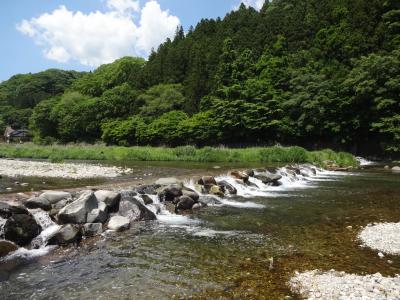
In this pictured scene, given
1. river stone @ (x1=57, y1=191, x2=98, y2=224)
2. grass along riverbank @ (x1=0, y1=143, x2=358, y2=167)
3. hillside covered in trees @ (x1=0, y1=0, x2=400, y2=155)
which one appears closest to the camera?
river stone @ (x1=57, y1=191, x2=98, y2=224)

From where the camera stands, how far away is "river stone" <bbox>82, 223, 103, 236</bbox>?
1153 centimetres

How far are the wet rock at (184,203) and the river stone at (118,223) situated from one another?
11.3ft

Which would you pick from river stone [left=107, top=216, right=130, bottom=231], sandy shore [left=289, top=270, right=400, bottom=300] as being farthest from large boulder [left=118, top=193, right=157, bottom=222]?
sandy shore [left=289, top=270, right=400, bottom=300]

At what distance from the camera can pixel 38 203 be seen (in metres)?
12.5

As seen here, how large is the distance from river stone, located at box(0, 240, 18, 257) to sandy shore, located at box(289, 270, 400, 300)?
7.02m

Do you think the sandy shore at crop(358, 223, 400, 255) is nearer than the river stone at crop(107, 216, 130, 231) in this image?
Yes

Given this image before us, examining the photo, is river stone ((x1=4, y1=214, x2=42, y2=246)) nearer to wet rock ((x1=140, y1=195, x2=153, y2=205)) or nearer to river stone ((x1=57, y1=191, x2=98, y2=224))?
river stone ((x1=57, y1=191, x2=98, y2=224))

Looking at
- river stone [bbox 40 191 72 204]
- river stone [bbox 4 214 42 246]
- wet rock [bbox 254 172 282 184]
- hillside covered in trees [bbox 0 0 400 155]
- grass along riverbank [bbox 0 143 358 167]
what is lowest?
river stone [bbox 4 214 42 246]

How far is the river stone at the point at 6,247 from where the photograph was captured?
9.65 m

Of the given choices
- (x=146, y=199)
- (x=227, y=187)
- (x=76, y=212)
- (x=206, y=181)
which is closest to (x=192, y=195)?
(x=146, y=199)

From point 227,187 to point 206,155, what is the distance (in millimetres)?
19582

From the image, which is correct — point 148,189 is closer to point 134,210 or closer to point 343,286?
point 134,210

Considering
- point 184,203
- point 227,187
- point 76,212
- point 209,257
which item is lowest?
point 209,257

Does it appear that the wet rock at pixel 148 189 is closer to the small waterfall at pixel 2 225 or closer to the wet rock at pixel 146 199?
the wet rock at pixel 146 199
